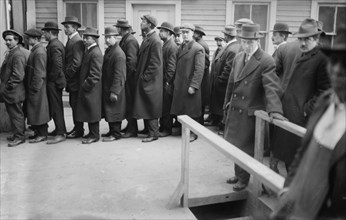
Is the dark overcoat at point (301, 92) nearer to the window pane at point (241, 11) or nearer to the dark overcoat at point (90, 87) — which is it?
the dark overcoat at point (90, 87)

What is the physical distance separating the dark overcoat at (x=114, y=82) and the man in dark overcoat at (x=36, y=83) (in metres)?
0.93

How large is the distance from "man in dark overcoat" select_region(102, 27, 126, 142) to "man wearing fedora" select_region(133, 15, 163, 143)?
274mm

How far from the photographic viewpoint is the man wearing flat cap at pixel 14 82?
6.42m

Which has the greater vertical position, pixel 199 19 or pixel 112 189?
pixel 199 19

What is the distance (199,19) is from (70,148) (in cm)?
512

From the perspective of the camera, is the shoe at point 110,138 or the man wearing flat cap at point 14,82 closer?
the man wearing flat cap at point 14,82

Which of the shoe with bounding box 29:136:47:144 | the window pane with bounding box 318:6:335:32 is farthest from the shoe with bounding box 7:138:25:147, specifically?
the window pane with bounding box 318:6:335:32

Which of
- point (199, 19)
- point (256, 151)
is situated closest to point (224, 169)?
point (256, 151)

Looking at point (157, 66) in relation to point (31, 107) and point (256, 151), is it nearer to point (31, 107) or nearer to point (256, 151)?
point (31, 107)

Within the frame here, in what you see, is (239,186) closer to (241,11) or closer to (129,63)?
(129,63)

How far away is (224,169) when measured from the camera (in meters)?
5.42

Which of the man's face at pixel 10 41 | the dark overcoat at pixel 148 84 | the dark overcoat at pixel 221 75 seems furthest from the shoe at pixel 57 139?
the dark overcoat at pixel 221 75

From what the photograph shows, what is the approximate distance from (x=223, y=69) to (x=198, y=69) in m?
0.54

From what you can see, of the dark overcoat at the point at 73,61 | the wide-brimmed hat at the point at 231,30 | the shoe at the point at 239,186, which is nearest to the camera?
the shoe at the point at 239,186
